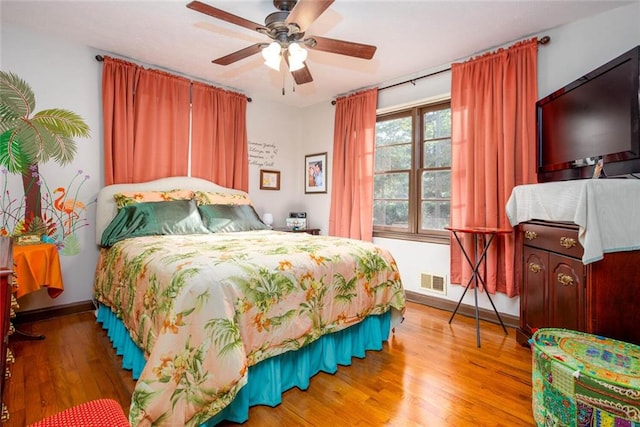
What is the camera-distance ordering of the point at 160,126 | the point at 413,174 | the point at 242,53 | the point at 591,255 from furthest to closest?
1. the point at 413,174
2. the point at 160,126
3. the point at 242,53
4. the point at 591,255

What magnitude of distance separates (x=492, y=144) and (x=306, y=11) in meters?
2.00

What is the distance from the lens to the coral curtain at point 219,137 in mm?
3688

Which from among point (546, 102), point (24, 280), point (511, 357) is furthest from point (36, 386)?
point (546, 102)

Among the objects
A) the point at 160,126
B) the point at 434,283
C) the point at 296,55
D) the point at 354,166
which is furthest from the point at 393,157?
the point at 160,126

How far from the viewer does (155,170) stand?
337cm

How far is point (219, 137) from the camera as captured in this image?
386cm

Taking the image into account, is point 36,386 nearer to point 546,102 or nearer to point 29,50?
point 29,50

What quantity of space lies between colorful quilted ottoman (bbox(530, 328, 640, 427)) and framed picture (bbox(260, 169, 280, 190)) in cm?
354

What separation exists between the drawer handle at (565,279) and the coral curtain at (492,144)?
0.80 meters

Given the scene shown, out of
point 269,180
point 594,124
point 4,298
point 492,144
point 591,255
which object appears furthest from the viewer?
point 269,180

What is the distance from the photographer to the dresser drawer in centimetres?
187

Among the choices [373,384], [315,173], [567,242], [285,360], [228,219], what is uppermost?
[315,173]

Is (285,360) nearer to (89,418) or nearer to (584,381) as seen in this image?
(89,418)

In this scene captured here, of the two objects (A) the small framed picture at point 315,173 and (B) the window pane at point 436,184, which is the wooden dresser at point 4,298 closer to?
(B) the window pane at point 436,184
